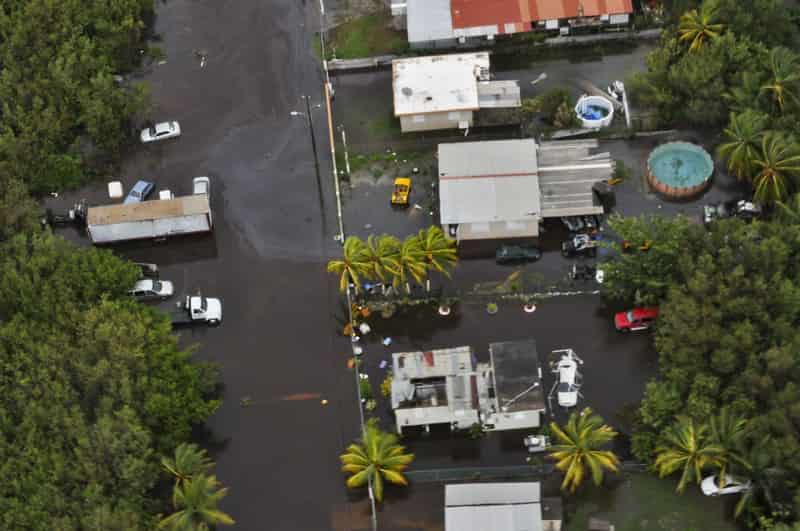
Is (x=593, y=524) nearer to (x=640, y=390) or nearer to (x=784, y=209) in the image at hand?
(x=640, y=390)

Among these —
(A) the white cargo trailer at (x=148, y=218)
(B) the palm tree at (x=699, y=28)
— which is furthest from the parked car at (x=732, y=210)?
(A) the white cargo trailer at (x=148, y=218)

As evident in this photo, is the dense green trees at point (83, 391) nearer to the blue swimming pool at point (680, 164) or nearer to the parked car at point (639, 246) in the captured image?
the parked car at point (639, 246)

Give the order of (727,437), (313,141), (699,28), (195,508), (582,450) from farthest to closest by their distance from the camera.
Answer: (313,141) → (699,28) → (582,450) → (195,508) → (727,437)

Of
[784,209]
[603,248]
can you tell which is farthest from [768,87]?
[603,248]

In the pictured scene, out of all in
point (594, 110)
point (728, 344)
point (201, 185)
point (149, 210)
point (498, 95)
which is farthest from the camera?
point (594, 110)

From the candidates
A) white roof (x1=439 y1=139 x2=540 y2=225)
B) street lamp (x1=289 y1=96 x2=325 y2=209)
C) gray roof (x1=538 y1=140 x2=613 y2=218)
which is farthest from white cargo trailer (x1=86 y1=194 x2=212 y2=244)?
gray roof (x1=538 y1=140 x2=613 y2=218)

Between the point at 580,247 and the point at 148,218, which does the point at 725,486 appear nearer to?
the point at 580,247

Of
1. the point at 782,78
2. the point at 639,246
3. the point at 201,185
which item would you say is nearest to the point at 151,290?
the point at 201,185
